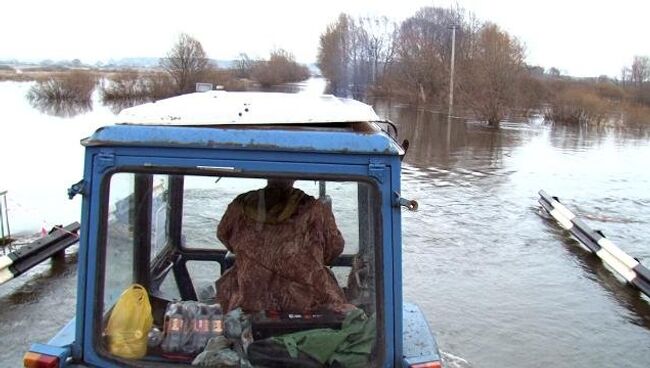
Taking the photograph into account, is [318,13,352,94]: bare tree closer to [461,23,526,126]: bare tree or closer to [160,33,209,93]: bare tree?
[461,23,526,126]: bare tree

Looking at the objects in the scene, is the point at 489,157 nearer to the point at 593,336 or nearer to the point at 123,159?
the point at 593,336

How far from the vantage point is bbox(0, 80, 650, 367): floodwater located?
21.5ft

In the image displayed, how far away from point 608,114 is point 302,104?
4034 cm

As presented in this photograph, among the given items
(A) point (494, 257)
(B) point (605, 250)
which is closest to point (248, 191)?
(A) point (494, 257)

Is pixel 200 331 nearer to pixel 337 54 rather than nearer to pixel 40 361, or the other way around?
pixel 40 361

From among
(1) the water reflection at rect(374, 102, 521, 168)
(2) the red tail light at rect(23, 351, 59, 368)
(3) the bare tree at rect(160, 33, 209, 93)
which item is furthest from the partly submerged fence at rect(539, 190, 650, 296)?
(3) the bare tree at rect(160, 33, 209, 93)

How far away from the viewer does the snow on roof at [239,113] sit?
255 centimetres

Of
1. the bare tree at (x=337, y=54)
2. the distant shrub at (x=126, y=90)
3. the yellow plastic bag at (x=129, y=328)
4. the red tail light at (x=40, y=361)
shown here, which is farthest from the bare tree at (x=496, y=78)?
the red tail light at (x=40, y=361)

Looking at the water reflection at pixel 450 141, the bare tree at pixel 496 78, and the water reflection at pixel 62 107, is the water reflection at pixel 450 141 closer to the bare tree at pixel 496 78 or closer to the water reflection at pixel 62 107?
the bare tree at pixel 496 78

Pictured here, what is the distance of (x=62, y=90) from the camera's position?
1884 inches

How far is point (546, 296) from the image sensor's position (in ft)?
26.3

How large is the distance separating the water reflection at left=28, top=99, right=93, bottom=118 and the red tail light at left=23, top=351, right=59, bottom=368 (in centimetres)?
3340

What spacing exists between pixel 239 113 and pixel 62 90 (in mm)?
49361

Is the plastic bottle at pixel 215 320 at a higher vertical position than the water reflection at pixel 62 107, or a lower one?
lower
